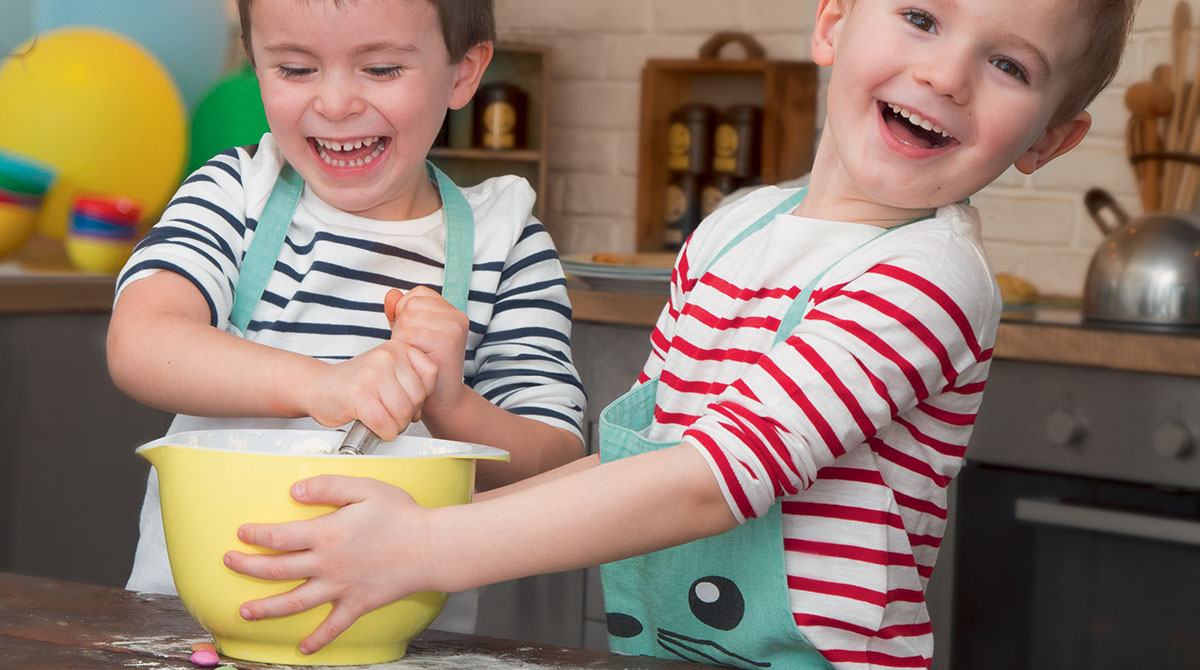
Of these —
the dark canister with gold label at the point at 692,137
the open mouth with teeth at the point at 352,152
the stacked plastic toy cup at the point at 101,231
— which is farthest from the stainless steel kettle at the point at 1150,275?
the stacked plastic toy cup at the point at 101,231

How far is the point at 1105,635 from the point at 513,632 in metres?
0.83

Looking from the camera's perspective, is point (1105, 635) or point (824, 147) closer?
point (824, 147)

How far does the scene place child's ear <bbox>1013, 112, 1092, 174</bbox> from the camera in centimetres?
85

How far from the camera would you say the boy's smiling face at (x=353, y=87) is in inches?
35.4

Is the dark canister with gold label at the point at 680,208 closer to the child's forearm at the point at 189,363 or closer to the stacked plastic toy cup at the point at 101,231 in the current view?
the stacked plastic toy cup at the point at 101,231

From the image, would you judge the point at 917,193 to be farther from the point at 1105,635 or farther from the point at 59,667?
the point at 1105,635

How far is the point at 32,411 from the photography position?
166 cm

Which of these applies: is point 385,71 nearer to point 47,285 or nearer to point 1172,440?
point 47,285

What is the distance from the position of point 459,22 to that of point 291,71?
0.42 feet

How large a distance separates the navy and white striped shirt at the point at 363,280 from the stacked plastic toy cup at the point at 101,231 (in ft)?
2.20

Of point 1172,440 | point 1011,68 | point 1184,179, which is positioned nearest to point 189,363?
point 1011,68

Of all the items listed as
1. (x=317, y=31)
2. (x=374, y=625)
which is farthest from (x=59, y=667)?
(x=317, y=31)

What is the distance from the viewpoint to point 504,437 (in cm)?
90

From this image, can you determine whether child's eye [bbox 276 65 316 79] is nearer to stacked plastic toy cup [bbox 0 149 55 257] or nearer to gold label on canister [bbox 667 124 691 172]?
stacked plastic toy cup [bbox 0 149 55 257]
